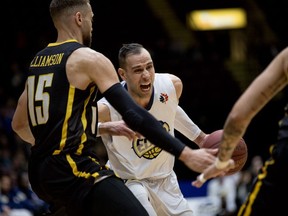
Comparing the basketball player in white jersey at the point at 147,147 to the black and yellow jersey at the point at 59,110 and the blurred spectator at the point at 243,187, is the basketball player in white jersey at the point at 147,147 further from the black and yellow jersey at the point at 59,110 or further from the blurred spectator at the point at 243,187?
the blurred spectator at the point at 243,187

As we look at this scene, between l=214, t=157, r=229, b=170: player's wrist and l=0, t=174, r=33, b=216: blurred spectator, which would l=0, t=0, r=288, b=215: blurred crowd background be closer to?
l=0, t=174, r=33, b=216: blurred spectator

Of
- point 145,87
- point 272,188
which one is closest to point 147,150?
point 145,87

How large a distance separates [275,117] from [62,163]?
48.8 ft

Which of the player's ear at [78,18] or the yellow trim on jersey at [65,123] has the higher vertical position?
the player's ear at [78,18]

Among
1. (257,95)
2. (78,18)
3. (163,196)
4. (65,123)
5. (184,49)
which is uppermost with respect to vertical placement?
(78,18)

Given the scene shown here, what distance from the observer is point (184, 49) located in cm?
2297

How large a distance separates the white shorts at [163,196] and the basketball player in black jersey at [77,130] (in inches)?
48.4

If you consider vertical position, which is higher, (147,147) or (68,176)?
(68,176)

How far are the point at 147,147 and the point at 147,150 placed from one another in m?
0.03

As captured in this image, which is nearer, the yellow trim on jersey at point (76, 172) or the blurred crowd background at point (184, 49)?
the yellow trim on jersey at point (76, 172)

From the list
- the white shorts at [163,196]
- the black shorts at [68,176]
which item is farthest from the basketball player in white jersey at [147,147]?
the black shorts at [68,176]

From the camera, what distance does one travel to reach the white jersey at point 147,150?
666 cm

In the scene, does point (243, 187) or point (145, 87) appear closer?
point (145, 87)

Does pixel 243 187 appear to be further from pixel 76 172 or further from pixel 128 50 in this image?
pixel 76 172
